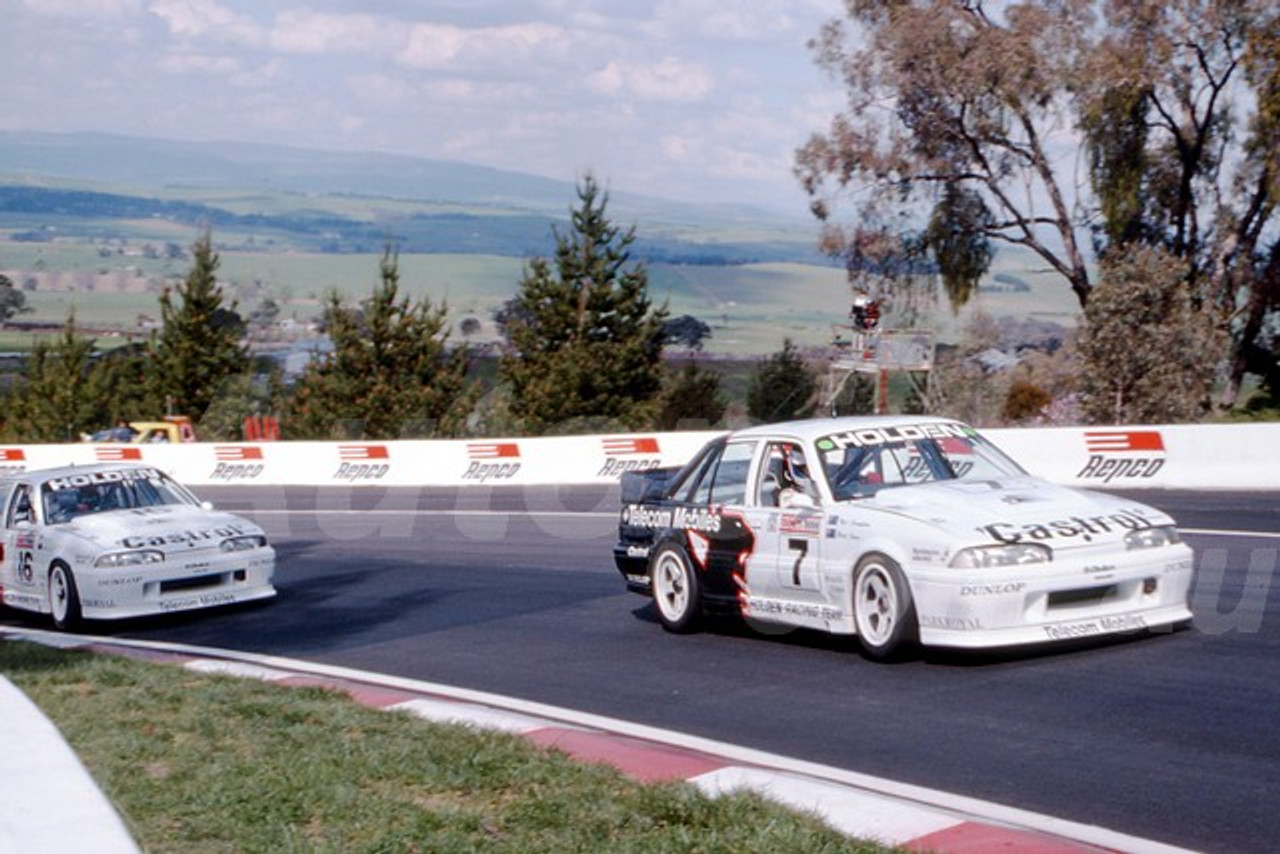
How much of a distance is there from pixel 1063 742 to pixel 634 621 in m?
5.23

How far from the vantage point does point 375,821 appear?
5984 mm

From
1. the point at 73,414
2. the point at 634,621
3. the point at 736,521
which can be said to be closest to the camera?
the point at 736,521

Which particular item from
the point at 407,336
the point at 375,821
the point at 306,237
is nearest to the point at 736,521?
the point at 375,821

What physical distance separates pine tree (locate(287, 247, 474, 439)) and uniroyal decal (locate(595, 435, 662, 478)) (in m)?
29.9

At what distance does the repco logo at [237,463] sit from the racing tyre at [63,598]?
19794mm

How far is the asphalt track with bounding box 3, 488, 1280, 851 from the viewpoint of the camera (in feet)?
22.3

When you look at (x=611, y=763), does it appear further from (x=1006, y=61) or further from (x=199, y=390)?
(x=199, y=390)

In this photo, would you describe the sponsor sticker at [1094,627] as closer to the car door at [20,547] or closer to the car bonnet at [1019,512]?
the car bonnet at [1019,512]

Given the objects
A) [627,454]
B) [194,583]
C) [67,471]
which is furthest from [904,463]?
[627,454]

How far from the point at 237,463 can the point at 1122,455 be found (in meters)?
20.2

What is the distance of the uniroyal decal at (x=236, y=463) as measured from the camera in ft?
113

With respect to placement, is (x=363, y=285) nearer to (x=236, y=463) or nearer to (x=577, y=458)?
(x=236, y=463)

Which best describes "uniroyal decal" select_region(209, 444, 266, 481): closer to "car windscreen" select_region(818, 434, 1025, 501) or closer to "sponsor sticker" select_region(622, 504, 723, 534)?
"sponsor sticker" select_region(622, 504, 723, 534)

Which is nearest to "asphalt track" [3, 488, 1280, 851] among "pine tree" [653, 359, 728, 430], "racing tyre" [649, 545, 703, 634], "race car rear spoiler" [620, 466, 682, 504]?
"racing tyre" [649, 545, 703, 634]
